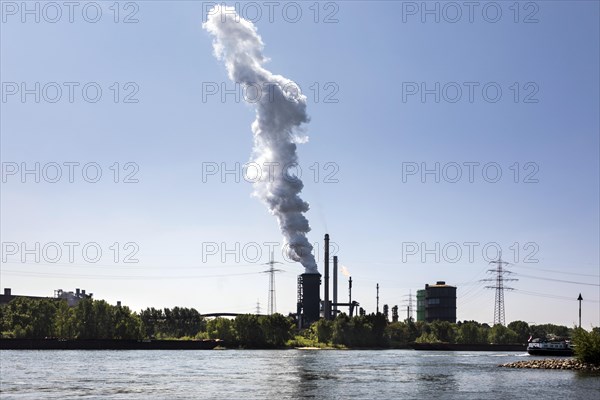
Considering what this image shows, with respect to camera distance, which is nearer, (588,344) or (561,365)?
(588,344)

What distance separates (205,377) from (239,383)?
1268cm

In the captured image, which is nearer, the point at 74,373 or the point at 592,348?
the point at 74,373

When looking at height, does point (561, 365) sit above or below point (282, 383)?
below

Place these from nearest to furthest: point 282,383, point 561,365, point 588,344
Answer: point 282,383, point 588,344, point 561,365

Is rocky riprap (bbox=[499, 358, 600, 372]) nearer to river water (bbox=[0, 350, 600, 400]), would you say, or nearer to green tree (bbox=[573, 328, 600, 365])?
green tree (bbox=[573, 328, 600, 365])

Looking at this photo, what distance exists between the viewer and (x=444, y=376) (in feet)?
403

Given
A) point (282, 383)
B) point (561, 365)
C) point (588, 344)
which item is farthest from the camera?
point (561, 365)

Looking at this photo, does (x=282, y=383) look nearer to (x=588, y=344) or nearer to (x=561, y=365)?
(x=588, y=344)

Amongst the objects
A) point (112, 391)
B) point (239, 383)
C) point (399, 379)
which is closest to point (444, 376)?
point (399, 379)

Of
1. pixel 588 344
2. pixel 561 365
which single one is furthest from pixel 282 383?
pixel 561 365

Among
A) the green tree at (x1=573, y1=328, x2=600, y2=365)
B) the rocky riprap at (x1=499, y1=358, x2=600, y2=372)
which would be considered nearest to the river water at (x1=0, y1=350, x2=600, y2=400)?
the rocky riprap at (x1=499, y1=358, x2=600, y2=372)

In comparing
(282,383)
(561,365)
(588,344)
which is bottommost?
(561,365)

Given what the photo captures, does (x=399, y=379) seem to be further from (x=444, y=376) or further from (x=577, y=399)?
(x=577, y=399)

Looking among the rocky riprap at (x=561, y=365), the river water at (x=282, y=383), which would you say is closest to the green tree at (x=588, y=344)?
the rocky riprap at (x=561, y=365)
